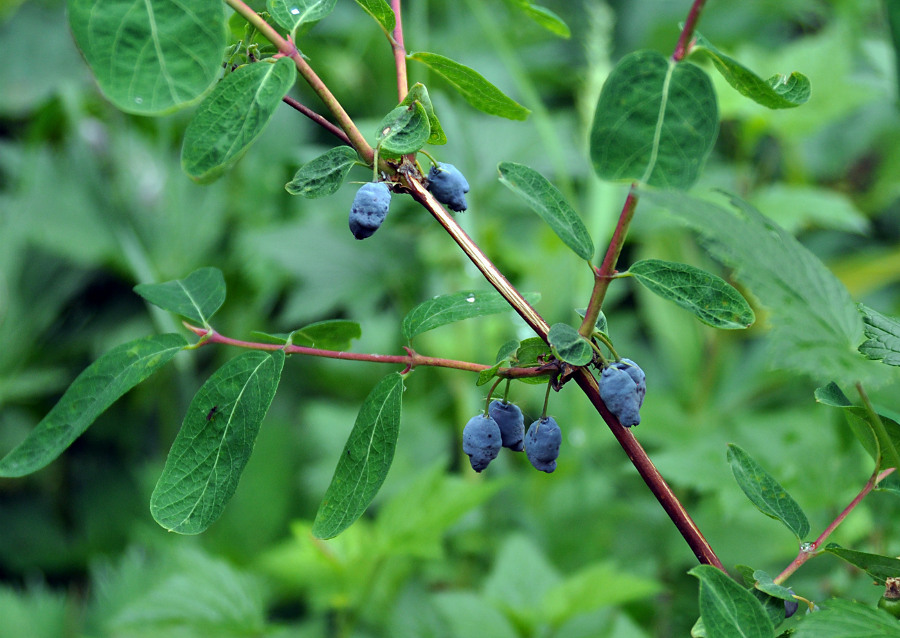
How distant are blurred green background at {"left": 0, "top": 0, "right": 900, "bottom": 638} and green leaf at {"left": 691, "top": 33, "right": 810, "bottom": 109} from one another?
1.76 feet

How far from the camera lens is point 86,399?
46cm

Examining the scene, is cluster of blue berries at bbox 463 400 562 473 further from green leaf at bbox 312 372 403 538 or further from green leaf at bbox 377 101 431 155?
green leaf at bbox 377 101 431 155

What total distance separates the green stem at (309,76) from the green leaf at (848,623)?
0.33 metres

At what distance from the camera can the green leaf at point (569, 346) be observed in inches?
15.4

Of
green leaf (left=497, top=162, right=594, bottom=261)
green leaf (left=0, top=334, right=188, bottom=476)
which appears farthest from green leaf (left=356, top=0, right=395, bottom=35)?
green leaf (left=0, top=334, right=188, bottom=476)

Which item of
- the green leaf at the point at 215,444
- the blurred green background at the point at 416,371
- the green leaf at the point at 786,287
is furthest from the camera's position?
the blurred green background at the point at 416,371

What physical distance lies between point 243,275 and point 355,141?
4.26ft

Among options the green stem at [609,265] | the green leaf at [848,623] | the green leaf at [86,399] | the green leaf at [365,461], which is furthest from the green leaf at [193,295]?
the green leaf at [848,623]

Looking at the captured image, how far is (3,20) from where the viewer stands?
194cm

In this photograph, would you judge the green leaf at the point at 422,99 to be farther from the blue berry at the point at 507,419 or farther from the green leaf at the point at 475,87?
the blue berry at the point at 507,419

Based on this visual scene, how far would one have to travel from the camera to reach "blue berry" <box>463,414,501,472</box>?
450mm

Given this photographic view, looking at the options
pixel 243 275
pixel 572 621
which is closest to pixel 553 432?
pixel 572 621

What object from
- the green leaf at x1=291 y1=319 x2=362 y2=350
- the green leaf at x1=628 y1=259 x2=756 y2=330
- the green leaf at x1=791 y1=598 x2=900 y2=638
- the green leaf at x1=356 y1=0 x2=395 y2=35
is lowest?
the green leaf at x1=791 y1=598 x2=900 y2=638

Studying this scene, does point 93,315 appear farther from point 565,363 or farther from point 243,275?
point 565,363
